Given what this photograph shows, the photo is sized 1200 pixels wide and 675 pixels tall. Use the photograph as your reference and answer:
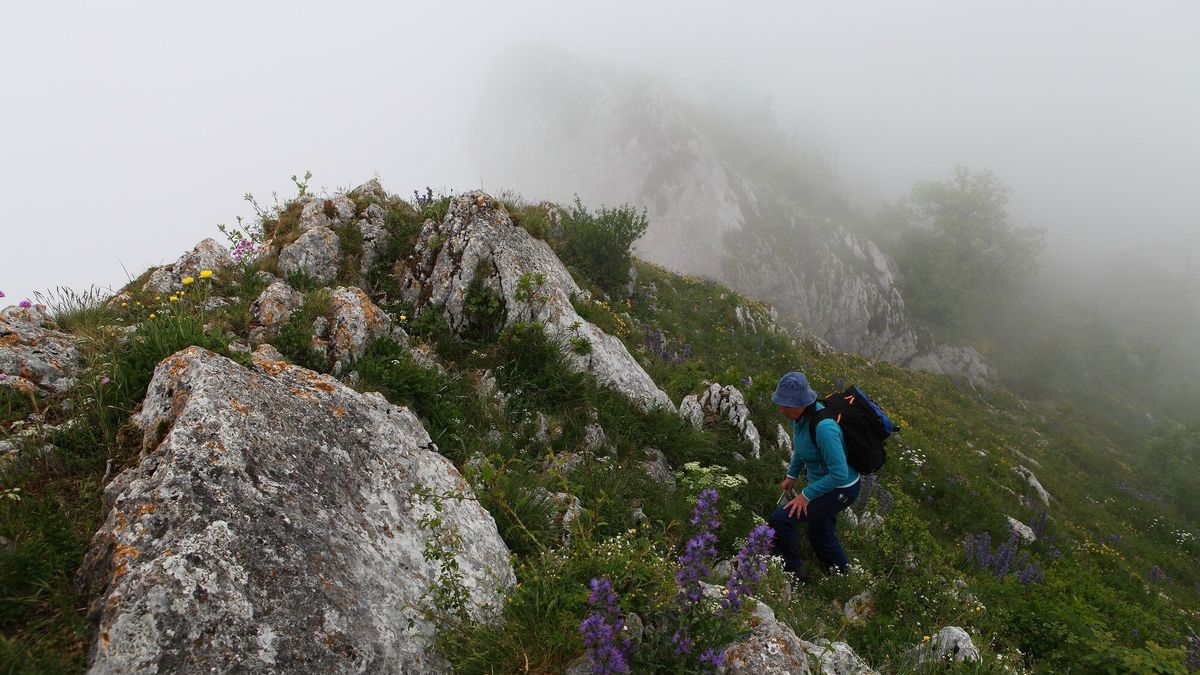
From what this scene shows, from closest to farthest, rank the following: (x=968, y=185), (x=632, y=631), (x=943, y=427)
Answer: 1. (x=632, y=631)
2. (x=943, y=427)
3. (x=968, y=185)

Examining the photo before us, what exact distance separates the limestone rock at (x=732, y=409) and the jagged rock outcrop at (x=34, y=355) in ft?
25.6

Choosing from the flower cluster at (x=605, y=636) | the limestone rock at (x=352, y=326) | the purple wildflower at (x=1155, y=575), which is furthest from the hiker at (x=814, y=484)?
the purple wildflower at (x=1155, y=575)

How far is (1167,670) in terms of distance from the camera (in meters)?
4.32

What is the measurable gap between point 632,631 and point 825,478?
3.33m

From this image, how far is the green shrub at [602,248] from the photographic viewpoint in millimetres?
13188

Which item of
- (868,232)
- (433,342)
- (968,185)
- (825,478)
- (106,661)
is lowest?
(433,342)

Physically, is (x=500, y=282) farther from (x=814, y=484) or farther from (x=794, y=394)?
(x=814, y=484)

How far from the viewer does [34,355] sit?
4.45 meters

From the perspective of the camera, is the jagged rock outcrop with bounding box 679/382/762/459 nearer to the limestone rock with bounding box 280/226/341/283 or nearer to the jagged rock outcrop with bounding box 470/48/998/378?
the limestone rock with bounding box 280/226/341/283

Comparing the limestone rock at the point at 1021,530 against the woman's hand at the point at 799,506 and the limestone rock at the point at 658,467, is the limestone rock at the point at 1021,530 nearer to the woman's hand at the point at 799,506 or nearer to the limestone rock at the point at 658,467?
the woman's hand at the point at 799,506

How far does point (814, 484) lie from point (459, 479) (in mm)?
3941

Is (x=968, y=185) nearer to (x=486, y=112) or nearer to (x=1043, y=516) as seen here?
(x=1043, y=516)

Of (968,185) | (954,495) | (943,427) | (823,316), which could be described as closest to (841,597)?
(954,495)

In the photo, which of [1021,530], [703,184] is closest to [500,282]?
[1021,530]
